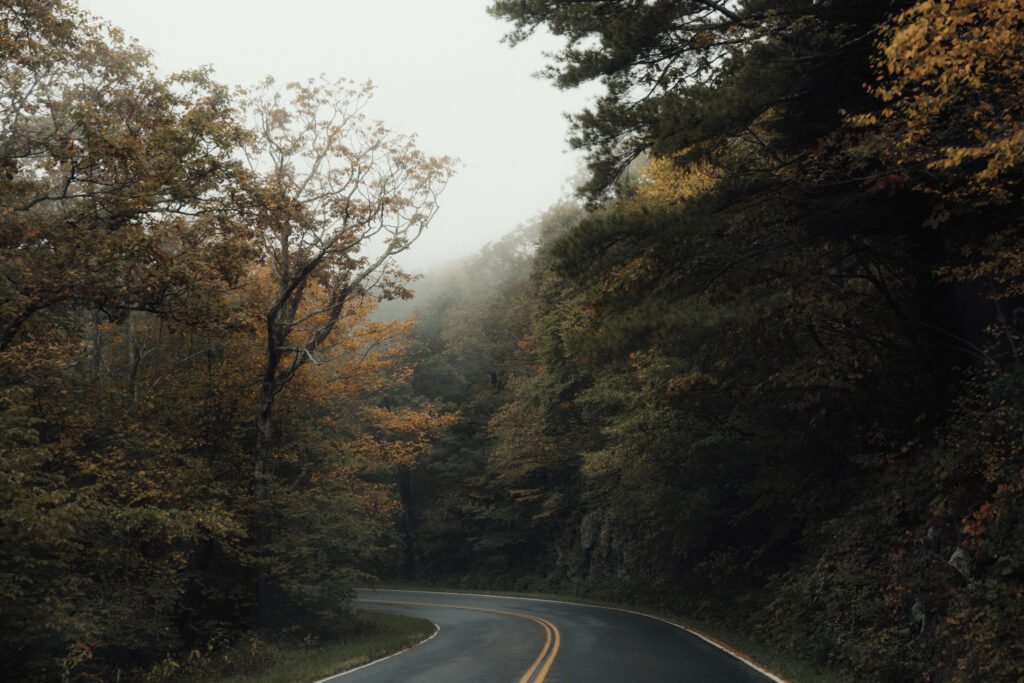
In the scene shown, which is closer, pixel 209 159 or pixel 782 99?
pixel 782 99

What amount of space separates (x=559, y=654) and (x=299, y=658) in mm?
6172

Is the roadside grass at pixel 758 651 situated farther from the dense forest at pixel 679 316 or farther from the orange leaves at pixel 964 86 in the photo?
the orange leaves at pixel 964 86

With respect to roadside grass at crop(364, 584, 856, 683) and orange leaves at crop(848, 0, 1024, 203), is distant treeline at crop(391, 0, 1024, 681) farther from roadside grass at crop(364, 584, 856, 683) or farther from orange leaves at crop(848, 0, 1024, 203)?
roadside grass at crop(364, 584, 856, 683)

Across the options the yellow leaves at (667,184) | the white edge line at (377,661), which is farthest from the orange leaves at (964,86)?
the white edge line at (377,661)

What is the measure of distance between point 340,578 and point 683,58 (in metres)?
15.0

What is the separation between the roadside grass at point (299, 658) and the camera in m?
12.3

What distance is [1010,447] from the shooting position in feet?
28.2

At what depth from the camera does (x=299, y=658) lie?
48.6 feet

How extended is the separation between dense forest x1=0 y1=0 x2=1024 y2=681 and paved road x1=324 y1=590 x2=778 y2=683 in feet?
6.82

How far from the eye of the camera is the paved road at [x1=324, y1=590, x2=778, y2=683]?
10.2 metres

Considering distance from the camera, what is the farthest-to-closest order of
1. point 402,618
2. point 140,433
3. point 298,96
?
point 402,618
point 298,96
point 140,433

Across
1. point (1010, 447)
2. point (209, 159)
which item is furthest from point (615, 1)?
point (1010, 447)

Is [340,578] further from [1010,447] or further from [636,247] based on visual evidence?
[1010,447]

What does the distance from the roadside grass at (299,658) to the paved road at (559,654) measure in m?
0.67
